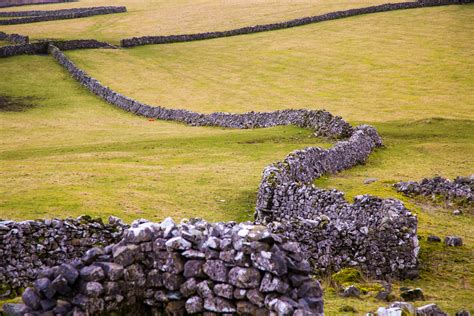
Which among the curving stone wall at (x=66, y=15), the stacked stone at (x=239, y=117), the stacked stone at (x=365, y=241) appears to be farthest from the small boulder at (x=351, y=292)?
the curving stone wall at (x=66, y=15)

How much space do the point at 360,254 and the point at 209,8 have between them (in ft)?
356

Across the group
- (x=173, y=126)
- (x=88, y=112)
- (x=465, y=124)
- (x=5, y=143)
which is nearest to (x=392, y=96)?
(x=465, y=124)

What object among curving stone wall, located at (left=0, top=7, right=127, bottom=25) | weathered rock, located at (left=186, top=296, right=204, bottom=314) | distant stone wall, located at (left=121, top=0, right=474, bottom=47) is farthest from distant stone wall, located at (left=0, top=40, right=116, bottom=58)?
weathered rock, located at (left=186, top=296, right=204, bottom=314)

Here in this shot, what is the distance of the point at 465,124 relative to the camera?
156ft

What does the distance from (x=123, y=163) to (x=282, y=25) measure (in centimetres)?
6729

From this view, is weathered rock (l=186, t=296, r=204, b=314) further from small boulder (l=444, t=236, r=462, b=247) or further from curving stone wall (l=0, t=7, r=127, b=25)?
curving stone wall (l=0, t=7, r=127, b=25)

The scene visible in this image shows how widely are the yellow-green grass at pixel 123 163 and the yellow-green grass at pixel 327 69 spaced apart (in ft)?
28.0

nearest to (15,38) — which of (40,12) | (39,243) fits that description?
(40,12)

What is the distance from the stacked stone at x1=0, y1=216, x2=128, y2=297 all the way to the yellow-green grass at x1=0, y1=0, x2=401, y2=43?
81.9 meters

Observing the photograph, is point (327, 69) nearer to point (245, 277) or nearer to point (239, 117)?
point (239, 117)

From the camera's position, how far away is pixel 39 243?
15195mm

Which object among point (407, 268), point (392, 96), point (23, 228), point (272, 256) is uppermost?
point (272, 256)

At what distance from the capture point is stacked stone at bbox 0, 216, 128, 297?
1501 centimetres

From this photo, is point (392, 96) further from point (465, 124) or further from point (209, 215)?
point (209, 215)
